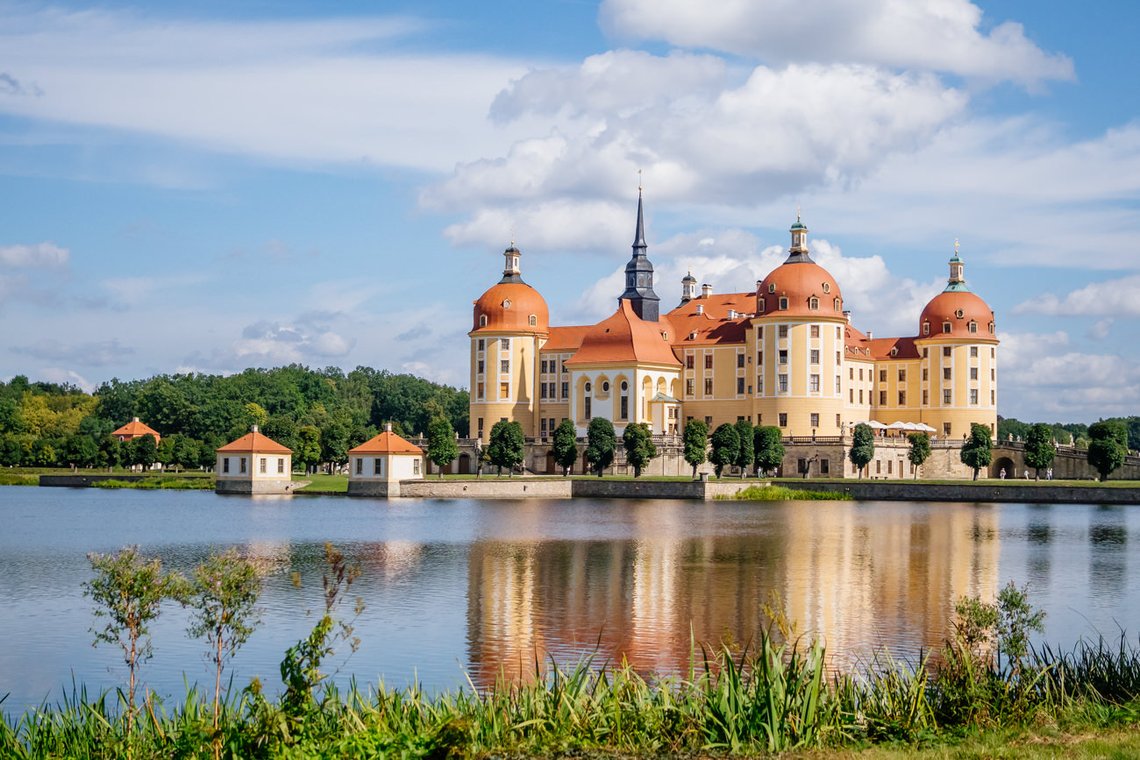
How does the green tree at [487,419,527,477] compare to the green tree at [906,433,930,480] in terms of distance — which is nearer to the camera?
the green tree at [906,433,930,480]

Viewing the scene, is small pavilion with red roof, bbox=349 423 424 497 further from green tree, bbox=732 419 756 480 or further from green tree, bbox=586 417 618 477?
green tree, bbox=732 419 756 480

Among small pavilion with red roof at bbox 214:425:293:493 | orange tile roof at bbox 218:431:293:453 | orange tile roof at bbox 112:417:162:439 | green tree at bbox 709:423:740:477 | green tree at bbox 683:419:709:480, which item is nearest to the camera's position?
small pavilion with red roof at bbox 214:425:293:493

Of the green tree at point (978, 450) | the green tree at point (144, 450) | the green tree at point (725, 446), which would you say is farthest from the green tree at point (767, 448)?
the green tree at point (144, 450)

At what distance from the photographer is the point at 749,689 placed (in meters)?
11.8

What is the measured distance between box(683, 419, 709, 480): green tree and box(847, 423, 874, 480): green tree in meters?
8.09

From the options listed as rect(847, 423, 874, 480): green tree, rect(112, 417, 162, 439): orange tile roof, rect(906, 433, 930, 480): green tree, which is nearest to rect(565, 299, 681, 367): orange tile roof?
rect(847, 423, 874, 480): green tree

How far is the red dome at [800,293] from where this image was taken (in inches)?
3113

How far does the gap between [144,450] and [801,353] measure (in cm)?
4050

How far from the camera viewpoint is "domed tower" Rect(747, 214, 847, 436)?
78.2 metres

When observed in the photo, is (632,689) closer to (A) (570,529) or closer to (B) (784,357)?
(A) (570,529)

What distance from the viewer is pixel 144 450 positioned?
277 feet

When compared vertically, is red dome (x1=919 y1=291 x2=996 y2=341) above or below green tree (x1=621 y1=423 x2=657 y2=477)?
above

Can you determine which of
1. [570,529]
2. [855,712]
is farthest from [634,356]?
[855,712]

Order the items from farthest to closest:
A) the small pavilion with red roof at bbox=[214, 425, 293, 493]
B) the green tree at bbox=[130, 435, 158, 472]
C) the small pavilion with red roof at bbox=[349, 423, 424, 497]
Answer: the green tree at bbox=[130, 435, 158, 472], the small pavilion with red roof at bbox=[214, 425, 293, 493], the small pavilion with red roof at bbox=[349, 423, 424, 497]
